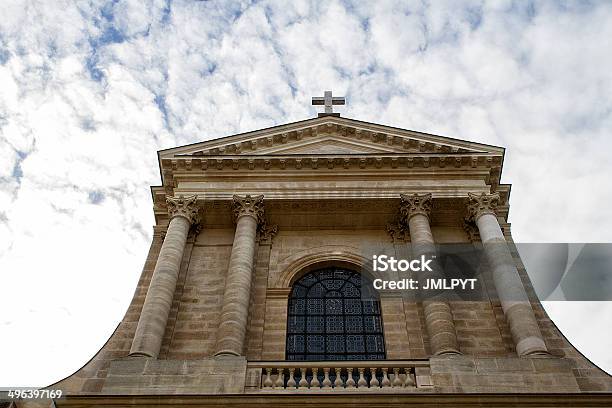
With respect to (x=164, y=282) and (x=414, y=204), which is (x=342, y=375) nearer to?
(x=164, y=282)

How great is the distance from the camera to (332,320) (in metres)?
16.0

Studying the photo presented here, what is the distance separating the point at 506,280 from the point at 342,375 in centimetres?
488

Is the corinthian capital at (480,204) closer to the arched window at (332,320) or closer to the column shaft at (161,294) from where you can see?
the arched window at (332,320)

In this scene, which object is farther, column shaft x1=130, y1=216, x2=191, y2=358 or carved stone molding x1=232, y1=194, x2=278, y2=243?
carved stone molding x1=232, y1=194, x2=278, y2=243

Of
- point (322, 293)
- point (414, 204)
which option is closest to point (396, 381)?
point (322, 293)

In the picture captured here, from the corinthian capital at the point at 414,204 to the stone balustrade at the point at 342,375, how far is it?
18.6 feet

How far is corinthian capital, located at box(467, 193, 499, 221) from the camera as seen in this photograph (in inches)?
689

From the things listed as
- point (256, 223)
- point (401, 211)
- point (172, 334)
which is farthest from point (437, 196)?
point (172, 334)

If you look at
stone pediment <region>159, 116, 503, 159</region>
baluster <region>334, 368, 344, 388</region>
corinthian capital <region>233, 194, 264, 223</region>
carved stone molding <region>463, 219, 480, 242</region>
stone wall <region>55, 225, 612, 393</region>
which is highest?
stone pediment <region>159, 116, 503, 159</region>

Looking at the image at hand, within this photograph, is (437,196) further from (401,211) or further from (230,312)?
(230,312)

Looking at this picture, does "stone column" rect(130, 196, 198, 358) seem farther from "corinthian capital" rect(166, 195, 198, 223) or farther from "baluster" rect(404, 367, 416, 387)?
"baluster" rect(404, 367, 416, 387)

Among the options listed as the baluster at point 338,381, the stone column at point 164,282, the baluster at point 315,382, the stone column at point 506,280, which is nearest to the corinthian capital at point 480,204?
the stone column at point 506,280

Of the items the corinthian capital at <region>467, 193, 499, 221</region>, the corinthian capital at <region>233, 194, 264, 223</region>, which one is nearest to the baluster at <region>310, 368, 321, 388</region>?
the corinthian capital at <region>233, 194, 264, 223</region>

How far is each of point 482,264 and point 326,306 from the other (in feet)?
14.4
